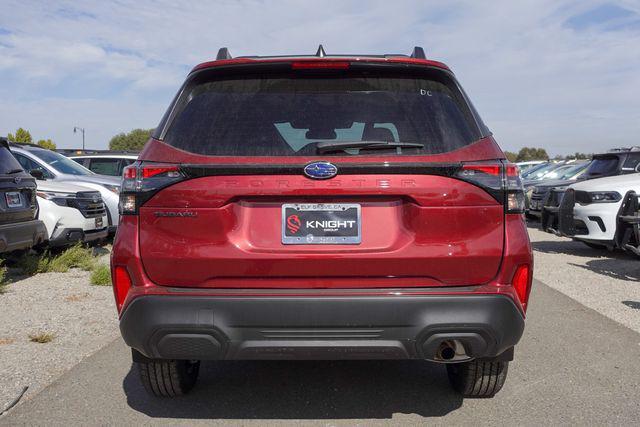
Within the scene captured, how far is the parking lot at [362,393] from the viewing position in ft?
11.6

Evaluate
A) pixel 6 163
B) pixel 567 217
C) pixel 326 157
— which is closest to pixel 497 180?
pixel 326 157

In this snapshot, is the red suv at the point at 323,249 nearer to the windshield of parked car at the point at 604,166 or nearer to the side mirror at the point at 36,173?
the side mirror at the point at 36,173

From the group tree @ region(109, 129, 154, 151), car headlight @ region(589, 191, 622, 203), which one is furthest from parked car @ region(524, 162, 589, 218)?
tree @ region(109, 129, 154, 151)

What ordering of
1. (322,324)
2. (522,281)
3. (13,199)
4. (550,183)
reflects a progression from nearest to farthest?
(322,324) < (522,281) < (13,199) < (550,183)

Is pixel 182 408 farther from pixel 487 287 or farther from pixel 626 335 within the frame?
pixel 626 335

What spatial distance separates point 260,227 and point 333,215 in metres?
0.35

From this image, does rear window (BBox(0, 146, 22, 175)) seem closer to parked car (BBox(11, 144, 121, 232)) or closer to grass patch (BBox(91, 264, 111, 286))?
grass patch (BBox(91, 264, 111, 286))

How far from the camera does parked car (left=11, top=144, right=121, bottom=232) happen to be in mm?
11125

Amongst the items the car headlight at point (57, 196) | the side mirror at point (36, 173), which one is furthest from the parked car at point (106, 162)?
the car headlight at point (57, 196)

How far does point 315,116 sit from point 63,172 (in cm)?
952

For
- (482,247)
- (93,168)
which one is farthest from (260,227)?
(93,168)

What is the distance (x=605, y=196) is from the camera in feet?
31.3

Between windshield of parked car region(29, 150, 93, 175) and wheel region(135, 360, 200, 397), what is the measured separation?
28.7 ft

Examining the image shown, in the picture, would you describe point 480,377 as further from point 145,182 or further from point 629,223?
point 629,223
